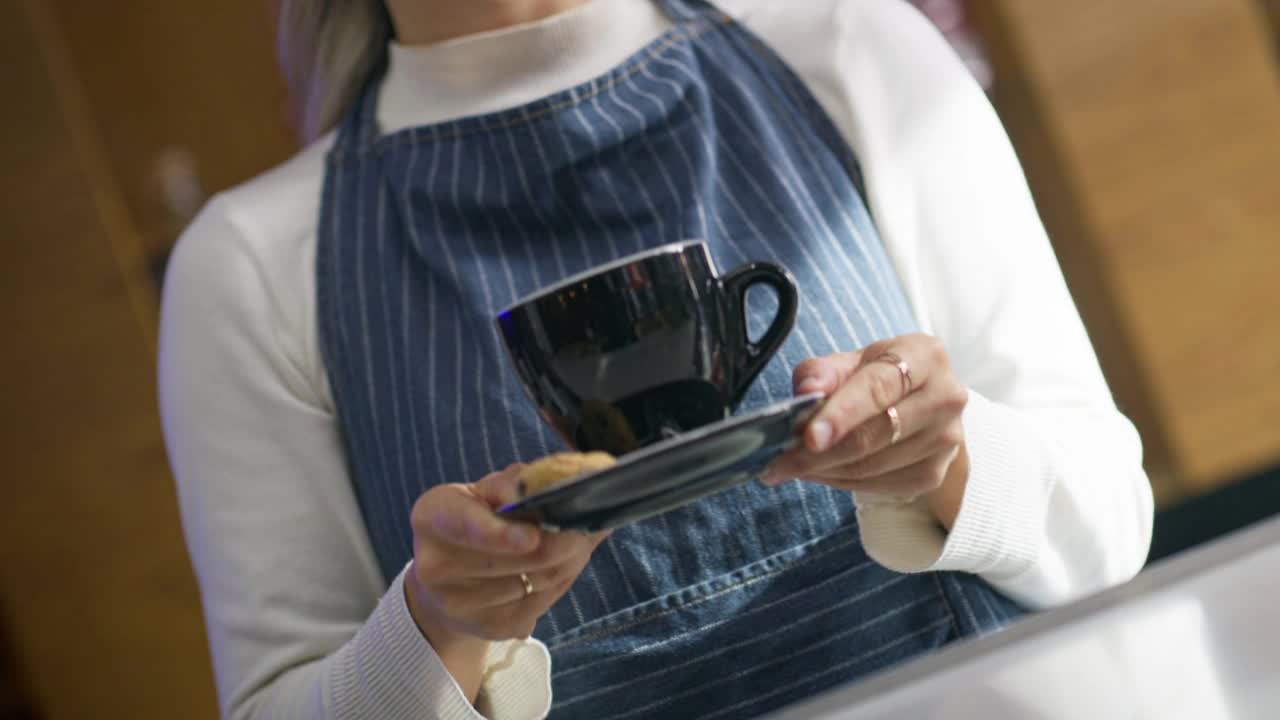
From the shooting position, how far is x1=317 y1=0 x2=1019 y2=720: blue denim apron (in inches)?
24.7

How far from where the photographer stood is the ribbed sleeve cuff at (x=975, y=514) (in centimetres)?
54

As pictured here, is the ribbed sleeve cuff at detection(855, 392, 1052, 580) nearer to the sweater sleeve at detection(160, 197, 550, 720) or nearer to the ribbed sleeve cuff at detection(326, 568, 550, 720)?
the ribbed sleeve cuff at detection(326, 568, 550, 720)

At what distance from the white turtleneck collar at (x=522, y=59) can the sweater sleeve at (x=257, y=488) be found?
14 centimetres

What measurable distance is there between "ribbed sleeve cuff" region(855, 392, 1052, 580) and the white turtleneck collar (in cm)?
32

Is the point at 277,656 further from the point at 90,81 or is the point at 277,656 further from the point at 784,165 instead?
the point at 90,81

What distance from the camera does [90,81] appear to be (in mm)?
2293

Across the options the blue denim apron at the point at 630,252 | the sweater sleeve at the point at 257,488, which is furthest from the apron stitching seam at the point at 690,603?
the sweater sleeve at the point at 257,488

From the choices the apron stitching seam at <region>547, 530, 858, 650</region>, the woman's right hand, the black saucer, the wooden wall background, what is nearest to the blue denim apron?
the apron stitching seam at <region>547, 530, 858, 650</region>

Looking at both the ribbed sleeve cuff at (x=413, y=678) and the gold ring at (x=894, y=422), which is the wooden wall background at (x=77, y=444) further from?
the gold ring at (x=894, y=422)

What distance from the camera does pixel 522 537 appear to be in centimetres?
38

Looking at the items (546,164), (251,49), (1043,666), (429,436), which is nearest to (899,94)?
(546,164)

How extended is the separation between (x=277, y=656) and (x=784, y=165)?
361mm

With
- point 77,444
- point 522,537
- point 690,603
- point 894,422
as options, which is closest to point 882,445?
point 894,422

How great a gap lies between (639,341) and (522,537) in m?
0.08
